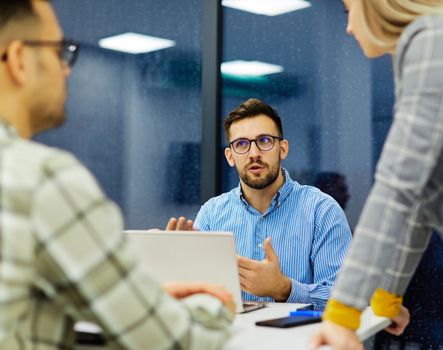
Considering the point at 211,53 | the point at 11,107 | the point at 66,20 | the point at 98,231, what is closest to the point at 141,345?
the point at 98,231

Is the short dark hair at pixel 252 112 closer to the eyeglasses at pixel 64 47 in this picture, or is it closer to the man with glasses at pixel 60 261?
the eyeglasses at pixel 64 47

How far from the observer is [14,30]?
3.61ft

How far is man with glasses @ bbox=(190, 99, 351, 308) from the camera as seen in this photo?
259cm

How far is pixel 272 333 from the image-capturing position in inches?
62.1

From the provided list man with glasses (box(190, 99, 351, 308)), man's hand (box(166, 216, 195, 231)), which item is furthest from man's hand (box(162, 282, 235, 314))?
man with glasses (box(190, 99, 351, 308))

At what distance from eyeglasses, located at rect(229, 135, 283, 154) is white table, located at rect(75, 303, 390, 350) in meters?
1.17

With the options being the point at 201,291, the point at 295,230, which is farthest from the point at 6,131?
the point at 295,230

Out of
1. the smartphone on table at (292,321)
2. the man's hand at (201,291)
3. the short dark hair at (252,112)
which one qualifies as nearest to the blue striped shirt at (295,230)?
the short dark hair at (252,112)

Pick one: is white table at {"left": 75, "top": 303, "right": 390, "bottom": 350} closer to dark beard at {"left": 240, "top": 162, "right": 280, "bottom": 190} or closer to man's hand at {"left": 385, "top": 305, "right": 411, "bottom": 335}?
man's hand at {"left": 385, "top": 305, "right": 411, "bottom": 335}

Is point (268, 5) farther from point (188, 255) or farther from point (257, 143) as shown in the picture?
point (188, 255)

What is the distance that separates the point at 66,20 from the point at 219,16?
40.5 inches

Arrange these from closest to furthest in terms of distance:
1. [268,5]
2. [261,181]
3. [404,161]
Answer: [404,161] < [261,181] < [268,5]

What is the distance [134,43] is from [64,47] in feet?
9.52

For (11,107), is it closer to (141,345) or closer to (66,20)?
(141,345)
